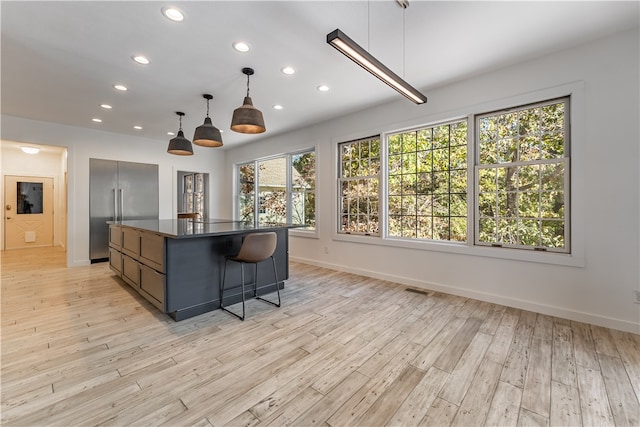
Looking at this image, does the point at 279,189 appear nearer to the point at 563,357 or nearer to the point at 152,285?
the point at 152,285

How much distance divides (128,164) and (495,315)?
23.6 feet

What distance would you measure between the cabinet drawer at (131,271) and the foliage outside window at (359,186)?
3.10 meters

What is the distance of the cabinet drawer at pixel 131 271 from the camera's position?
339cm

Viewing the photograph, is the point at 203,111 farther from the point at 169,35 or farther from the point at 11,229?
the point at 11,229

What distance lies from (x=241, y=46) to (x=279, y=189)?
3723mm

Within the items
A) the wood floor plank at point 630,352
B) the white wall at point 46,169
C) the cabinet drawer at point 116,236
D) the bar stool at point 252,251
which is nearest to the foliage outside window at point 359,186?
the bar stool at point 252,251

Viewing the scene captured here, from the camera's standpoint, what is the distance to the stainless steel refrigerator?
223 inches

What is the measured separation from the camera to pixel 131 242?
3555mm

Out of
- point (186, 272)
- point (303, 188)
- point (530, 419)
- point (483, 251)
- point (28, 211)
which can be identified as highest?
point (303, 188)

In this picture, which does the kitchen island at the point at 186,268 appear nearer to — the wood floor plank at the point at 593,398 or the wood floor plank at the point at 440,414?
the wood floor plank at the point at 440,414

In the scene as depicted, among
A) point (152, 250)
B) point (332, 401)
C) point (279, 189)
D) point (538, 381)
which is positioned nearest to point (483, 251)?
point (538, 381)

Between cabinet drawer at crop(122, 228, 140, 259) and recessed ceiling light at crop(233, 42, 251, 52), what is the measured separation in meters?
2.37

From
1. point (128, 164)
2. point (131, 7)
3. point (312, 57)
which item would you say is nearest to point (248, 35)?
point (312, 57)

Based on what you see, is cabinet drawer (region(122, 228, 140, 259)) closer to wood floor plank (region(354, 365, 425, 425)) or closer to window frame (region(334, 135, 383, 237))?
window frame (region(334, 135, 383, 237))
